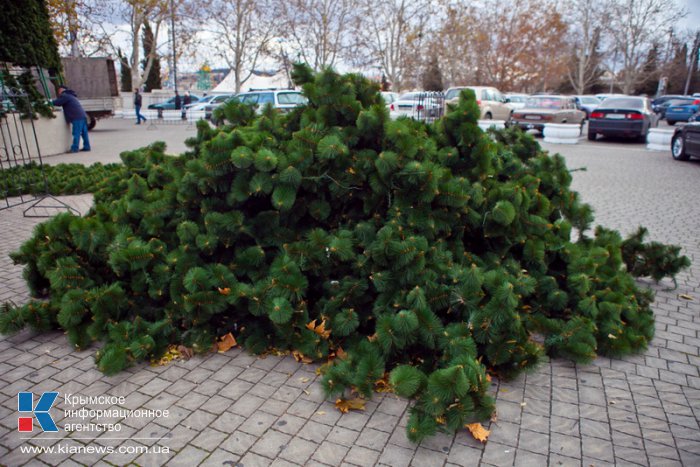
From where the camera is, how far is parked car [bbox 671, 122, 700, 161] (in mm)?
13523

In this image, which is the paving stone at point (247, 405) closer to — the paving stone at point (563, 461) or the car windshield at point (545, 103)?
the paving stone at point (563, 461)

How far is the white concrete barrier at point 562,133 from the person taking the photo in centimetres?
1847

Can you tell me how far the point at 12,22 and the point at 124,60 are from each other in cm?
4186

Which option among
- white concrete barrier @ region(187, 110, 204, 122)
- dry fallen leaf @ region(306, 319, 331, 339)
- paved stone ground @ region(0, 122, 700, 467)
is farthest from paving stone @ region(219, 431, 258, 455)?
white concrete barrier @ region(187, 110, 204, 122)

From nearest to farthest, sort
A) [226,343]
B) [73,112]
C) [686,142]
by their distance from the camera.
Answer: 1. [226,343]
2. [686,142]
3. [73,112]

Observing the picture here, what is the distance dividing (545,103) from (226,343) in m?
20.7

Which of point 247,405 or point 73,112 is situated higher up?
point 73,112

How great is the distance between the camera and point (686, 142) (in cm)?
1402

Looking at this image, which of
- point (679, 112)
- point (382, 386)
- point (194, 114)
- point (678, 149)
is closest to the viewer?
point (382, 386)

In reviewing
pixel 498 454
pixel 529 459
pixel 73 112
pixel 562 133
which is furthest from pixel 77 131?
pixel 562 133

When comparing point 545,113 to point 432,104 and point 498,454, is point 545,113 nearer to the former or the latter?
point 432,104

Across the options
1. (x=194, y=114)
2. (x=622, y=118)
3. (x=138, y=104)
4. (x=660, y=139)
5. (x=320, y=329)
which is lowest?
(x=320, y=329)

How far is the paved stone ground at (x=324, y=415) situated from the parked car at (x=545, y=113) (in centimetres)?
1745

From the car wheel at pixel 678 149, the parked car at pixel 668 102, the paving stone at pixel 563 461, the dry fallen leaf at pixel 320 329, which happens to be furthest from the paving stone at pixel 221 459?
the parked car at pixel 668 102
